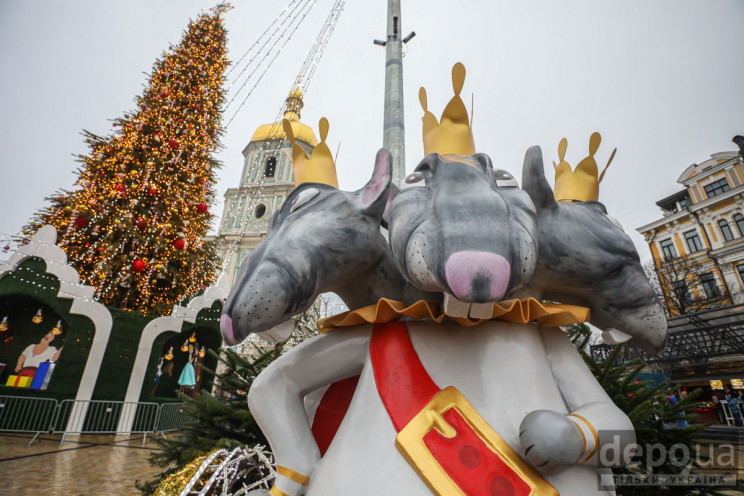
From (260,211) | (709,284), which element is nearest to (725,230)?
(709,284)

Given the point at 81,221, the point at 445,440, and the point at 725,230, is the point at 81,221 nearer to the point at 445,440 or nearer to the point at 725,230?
the point at 445,440

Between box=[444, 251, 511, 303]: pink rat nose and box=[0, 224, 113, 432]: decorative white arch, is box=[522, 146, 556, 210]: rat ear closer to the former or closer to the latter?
box=[444, 251, 511, 303]: pink rat nose

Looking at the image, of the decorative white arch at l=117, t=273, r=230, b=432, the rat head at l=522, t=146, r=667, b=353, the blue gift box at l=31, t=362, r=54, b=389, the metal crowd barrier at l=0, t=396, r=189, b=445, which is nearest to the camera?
the rat head at l=522, t=146, r=667, b=353

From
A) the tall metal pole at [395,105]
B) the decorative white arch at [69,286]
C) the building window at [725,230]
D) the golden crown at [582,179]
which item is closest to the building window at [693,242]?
the building window at [725,230]

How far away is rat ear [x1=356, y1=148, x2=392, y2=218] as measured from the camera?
1.03 meters

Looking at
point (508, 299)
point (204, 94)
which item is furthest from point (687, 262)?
point (508, 299)

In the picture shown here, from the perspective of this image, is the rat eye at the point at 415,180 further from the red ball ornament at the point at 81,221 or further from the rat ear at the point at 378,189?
the red ball ornament at the point at 81,221

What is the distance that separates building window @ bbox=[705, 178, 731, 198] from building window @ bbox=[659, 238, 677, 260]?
3.44 metres

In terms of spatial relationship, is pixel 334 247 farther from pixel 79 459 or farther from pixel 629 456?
pixel 79 459

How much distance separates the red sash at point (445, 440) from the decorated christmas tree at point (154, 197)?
28.5ft

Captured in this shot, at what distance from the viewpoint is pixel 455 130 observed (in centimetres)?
106

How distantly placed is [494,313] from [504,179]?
33 centimetres

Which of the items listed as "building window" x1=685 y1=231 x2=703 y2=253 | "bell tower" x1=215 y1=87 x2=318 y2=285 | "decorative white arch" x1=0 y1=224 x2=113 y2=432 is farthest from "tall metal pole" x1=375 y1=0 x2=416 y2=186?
"building window" x1=685 y1=231 x2=703 y2=253

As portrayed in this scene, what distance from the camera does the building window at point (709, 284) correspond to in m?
20.4
